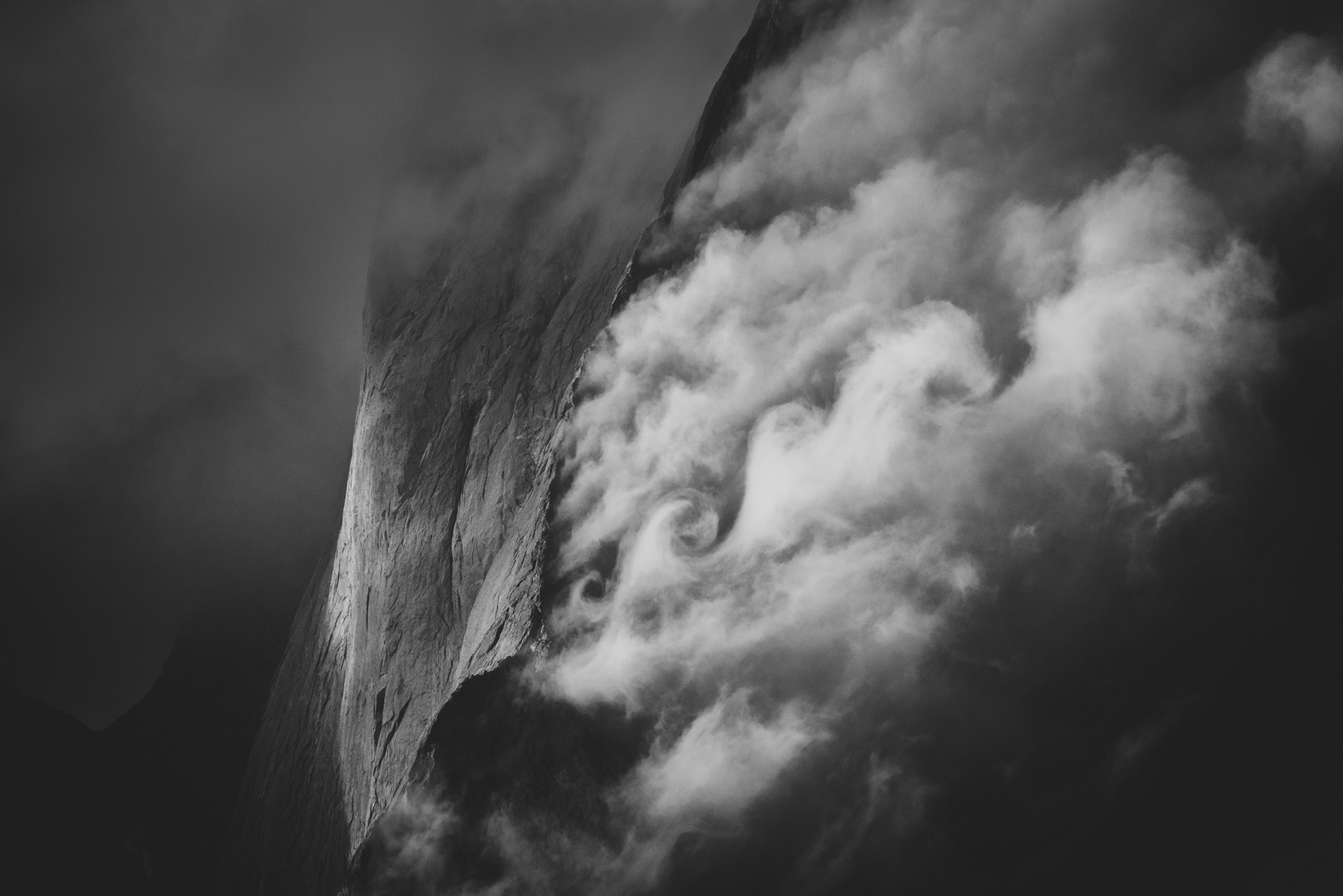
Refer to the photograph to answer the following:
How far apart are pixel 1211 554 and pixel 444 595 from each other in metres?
16.0

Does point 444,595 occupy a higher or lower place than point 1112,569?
higher

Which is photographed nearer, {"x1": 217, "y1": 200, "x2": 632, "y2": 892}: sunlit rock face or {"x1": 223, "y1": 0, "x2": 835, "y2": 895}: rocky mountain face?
{"x1": 223, "y1": 0, "x2": 835, "y2": 895}: rocky mountain face

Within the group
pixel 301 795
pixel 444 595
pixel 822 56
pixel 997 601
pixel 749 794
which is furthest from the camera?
pixel 301 795

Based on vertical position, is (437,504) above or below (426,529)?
above

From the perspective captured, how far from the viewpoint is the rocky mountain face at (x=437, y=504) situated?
63.7ft

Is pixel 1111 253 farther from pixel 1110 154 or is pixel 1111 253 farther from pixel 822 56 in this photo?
pixel 822 56

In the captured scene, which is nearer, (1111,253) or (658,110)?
(1111,253)

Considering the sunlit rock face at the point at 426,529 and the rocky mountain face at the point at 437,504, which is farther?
the sunlit rock face at the point at 426,529

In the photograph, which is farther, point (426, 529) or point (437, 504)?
point (437, 504)

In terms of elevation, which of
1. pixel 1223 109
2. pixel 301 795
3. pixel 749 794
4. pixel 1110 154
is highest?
pixel 301 795

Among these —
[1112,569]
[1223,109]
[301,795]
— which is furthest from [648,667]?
[301,795]

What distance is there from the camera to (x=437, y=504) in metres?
23.6

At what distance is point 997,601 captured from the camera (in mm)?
13266

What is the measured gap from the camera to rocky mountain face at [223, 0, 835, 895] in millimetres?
19422
